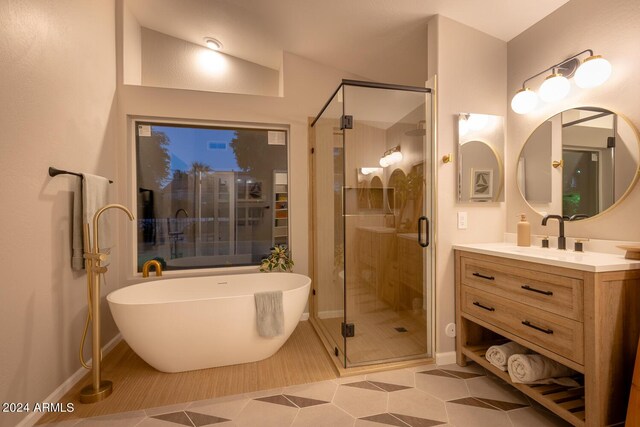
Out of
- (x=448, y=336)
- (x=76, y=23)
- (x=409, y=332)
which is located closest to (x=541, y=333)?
(x=448, y=336)

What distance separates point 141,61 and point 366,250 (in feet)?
10.3

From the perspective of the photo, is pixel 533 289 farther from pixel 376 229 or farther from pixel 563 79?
pixel 563 79

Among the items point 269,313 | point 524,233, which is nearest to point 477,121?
point 524,233

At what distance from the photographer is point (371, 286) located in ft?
7.95

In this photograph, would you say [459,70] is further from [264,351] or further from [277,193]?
[264,351]

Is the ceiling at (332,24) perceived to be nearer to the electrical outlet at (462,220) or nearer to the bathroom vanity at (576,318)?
the electrical outlet at (462,220)

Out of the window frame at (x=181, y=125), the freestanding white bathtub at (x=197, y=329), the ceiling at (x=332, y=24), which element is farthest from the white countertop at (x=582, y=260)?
the window frame at (x=181, y=125)

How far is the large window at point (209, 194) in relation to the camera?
122 inches

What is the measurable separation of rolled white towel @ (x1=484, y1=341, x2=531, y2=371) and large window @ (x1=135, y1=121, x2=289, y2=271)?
218 centimetres

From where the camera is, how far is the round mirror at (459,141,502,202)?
231 centimetres

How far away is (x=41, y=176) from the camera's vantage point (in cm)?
177

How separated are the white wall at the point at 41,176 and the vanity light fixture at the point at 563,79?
3.12 metres

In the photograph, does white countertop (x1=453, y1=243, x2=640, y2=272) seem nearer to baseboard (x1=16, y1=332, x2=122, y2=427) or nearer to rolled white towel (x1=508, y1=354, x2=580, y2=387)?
rolled white towel (x1=508, y1=354, x2=580, y2=387)

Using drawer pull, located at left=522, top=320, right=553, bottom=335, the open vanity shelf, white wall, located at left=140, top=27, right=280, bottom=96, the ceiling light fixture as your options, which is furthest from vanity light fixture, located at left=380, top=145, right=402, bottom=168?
the ceiling light fixture
